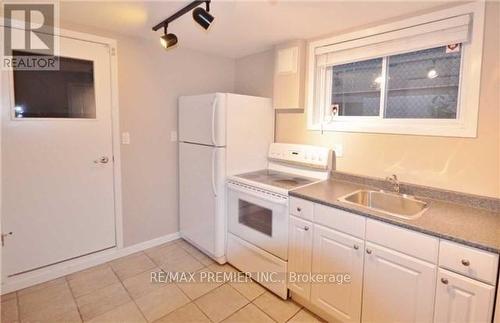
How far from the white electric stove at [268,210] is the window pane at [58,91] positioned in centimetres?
153

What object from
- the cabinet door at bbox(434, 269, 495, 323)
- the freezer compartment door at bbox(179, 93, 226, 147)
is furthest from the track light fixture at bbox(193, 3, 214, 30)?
the cabinet door at bbox(434, 269, 495, 323)

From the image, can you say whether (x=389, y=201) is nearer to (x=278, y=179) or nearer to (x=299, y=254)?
(x=299, y=254)

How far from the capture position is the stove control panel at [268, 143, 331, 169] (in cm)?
248

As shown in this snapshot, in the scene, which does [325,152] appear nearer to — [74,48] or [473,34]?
[473,34]

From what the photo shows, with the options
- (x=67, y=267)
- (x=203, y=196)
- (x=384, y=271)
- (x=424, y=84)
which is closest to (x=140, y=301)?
(x=67, y=267)

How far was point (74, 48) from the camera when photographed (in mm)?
2393

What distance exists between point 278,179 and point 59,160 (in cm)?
196

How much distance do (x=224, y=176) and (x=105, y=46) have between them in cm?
165

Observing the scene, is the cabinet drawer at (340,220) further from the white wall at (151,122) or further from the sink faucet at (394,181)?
the white wall at (151,122)

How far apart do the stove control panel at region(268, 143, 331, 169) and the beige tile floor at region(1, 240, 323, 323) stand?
47.3 inches

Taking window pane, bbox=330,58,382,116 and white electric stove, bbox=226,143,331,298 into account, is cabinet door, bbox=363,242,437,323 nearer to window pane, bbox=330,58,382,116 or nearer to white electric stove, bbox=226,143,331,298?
white electric stove, bbox=226,143,331,298

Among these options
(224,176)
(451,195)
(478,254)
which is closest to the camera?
(478,254)

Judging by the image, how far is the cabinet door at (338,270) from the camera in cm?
174

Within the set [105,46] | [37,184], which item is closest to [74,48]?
[105,46]
